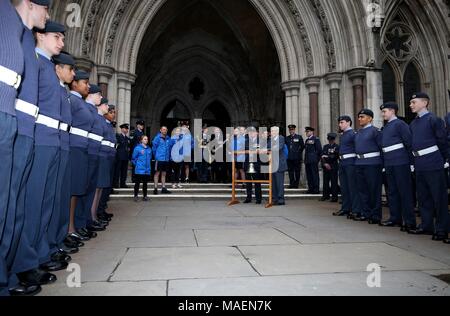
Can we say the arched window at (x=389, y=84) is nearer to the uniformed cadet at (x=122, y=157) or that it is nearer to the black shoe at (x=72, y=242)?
the uniformed cadet at (x=122, y=157)

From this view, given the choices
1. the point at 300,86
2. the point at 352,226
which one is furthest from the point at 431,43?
the point at 352,226

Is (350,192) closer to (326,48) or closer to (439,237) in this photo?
(439,237)

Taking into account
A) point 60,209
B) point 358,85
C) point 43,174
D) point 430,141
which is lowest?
point 60,209

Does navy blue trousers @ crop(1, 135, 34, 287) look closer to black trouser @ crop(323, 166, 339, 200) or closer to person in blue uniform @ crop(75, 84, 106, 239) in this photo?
person in blue uniform @ crop(75, 84, 106, 239)

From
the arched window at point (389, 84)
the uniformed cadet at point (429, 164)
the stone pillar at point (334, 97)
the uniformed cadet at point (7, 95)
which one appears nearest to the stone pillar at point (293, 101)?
the stone pillar at point (334, 97)

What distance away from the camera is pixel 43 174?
2.38 meters

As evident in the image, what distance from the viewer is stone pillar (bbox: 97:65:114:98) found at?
9.03m

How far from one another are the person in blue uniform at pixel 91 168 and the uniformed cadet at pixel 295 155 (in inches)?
247

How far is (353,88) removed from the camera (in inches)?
382

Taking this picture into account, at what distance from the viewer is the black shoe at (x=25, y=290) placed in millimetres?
1918

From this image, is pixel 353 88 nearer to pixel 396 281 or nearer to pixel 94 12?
pixel 94 12

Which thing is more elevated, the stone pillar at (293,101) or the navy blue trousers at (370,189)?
the stone pillar at (293,101)

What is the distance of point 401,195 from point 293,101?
22.0 feet

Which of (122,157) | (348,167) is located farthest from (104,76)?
(348,167)
